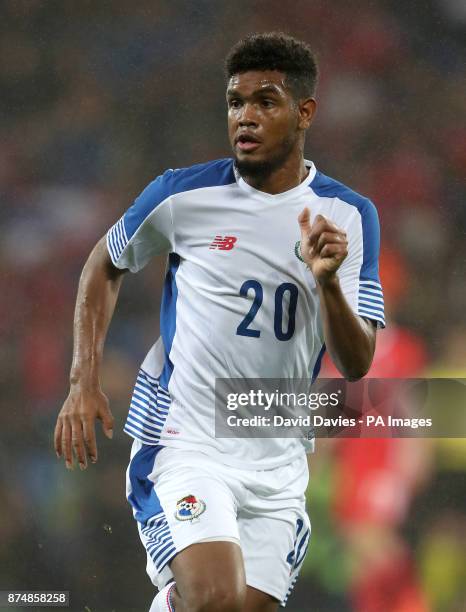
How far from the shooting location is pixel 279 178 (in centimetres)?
258

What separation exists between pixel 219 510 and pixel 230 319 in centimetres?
50

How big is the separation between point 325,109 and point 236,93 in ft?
5.94

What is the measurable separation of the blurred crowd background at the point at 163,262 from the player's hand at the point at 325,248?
1901mm

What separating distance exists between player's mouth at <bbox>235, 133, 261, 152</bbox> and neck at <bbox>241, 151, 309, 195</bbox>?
0.33 feet

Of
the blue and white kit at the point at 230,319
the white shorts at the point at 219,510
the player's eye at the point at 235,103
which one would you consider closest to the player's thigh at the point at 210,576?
the white shorts at the point at 219,510

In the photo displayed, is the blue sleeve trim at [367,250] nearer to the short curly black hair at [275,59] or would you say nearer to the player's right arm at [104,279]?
the short curly black hair at [275,59]

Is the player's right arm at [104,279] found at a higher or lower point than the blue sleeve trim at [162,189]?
lower

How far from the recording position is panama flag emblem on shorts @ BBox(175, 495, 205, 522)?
7.30 feet

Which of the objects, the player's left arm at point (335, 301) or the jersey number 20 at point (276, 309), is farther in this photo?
the jersey number 20 at point (276, 309)

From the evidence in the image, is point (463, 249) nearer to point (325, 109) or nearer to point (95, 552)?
point (325, 109)

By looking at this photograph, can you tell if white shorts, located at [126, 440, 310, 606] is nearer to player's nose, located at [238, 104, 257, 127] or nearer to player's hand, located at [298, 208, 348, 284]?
player's hand, located at [298, 208, 348, 284]

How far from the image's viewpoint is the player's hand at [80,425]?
7.66 ft

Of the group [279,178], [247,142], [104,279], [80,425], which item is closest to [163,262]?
[104,279]

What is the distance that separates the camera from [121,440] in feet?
13.3
